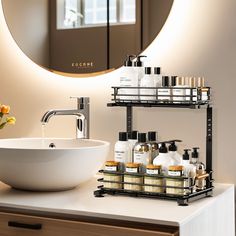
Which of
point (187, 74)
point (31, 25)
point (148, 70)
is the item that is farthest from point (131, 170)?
point (31, 25)

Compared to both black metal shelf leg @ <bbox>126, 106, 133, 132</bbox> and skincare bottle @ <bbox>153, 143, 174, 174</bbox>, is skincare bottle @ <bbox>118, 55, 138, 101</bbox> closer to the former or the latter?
black metal shelf leg @ <bbox>126, 106, 133, 132</bbox>

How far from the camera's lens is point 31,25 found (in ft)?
8.45

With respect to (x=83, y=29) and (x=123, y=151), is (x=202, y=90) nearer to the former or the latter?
(x=123, y=151)

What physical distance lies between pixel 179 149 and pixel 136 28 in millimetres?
520

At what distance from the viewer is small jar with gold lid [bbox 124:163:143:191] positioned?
1.93m

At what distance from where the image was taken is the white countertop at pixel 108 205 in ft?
5.57

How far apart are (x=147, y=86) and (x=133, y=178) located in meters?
0.37

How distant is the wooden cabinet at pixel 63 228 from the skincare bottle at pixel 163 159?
0.27m

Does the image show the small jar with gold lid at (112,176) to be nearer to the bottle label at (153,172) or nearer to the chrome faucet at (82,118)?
the bottle label at (153,172)

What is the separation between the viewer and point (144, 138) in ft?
6.51

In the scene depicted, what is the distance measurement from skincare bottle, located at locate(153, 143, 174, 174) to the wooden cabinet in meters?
0.27

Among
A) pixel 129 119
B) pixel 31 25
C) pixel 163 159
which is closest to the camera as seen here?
pixel 163 159


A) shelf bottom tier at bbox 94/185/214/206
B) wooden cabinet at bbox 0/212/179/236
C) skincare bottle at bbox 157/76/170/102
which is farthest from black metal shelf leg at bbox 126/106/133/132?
wooden cabinet at bbox 0/212/179/236

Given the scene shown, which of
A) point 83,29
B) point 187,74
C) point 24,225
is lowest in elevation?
point 24,225
